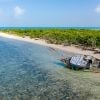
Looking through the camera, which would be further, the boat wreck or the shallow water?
the boat wreck

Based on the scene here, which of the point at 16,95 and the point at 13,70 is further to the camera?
the point at 13,70

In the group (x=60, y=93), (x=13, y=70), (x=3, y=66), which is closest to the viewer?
(x=60, y=93)

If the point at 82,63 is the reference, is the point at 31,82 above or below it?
below

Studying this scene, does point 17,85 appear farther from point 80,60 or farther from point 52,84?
point 80,60

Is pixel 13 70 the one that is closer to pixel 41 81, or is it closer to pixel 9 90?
pixel 41 81

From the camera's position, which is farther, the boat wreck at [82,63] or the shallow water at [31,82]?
the boat wreck at [82,63]

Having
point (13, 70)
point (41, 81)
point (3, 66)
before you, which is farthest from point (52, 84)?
point (3, 66)

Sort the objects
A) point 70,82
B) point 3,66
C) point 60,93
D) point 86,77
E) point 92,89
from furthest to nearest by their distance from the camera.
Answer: point 3,66, point 86,77, point 70,82, point 92,89, point 60,93

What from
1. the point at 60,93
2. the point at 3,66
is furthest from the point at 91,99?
the point at 3,66

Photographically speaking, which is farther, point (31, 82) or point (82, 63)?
point (82, 63)
